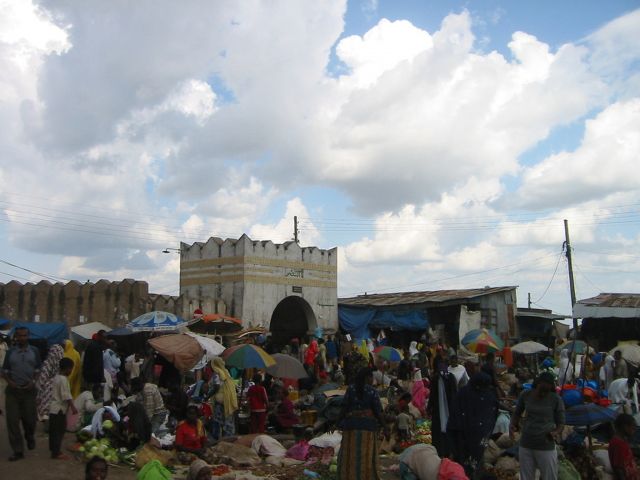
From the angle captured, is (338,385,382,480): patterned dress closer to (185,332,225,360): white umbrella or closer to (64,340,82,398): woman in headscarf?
(64,340,82,398): woman in headscarf

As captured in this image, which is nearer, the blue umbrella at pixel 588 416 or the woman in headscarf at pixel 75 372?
the blue umbrella at pixel 588 416

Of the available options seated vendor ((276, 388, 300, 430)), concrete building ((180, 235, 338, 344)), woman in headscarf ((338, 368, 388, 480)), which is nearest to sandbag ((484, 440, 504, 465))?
woman in headscarf ((338, 368, 388, 480))

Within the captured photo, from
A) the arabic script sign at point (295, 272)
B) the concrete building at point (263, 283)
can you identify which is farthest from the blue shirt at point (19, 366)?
the arabic script sign at point (295, 272)

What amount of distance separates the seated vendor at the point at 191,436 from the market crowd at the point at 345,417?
0.01 m

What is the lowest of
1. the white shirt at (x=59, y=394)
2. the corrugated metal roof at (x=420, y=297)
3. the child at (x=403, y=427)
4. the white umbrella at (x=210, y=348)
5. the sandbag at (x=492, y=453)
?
the sandbag at (x=492, y=453)

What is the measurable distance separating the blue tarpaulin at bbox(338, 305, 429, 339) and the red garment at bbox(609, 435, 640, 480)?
1950 cm

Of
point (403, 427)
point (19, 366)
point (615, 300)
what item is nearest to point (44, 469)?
point (19, 366)

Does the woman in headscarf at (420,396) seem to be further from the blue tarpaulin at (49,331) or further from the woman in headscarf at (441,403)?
the blue tarpaulin at (49,331)

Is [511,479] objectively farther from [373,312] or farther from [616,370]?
[373,312]

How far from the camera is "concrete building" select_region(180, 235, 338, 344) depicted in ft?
74.1

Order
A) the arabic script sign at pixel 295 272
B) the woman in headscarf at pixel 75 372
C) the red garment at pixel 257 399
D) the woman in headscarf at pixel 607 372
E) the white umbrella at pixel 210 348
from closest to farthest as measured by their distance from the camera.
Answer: the woman in headscarf at pixel 75 372, the red garment at pixel 257 399, the white umbrella at pixel 210 348, the woman in headscarf at pixel 607 372, the arabic script sign at pixel 295 272

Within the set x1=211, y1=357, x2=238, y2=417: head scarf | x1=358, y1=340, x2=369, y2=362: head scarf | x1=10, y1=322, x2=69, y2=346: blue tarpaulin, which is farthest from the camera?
x1=358, y1=340, x2=369, y2=362: head scarf

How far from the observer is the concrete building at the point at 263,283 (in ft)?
74.1

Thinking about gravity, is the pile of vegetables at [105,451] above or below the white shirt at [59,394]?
below
